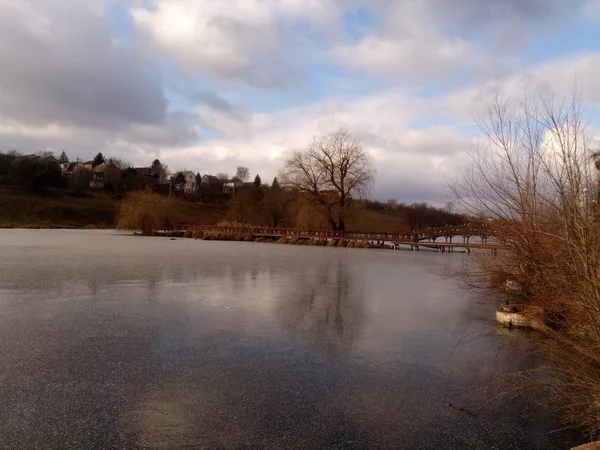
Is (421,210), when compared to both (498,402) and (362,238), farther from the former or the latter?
(498,402)

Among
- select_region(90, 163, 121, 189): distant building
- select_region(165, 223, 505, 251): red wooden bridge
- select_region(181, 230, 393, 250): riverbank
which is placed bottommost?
select_region(181, 230, 393, 250): riverbank

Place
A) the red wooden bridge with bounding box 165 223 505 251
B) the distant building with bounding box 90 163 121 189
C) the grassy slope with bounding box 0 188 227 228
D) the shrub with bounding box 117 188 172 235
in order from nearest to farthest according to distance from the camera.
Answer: the red wooden bridge with bounding box 165 223 505 251 < the shrub with bounding box 117 188 172 235 < the grassy slope with bounding box 0 188 227 228 < the distant building with bounding box 90 163 121 189

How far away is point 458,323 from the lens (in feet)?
26.6

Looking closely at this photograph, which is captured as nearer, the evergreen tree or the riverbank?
the riverbank

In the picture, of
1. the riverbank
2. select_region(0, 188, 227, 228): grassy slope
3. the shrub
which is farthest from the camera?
select_region(0, 188, 227, 228): grassy slope

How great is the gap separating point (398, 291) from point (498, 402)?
6.93 m

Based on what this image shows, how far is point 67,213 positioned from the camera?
60.6m

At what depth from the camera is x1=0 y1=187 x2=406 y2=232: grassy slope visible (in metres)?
55.5

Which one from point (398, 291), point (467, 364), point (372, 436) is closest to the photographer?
point (372, 436)

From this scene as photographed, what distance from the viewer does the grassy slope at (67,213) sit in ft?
182

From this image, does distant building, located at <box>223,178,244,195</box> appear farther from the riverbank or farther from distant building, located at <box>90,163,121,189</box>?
the riverbank

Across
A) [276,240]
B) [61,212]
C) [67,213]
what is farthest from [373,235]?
[61,212]

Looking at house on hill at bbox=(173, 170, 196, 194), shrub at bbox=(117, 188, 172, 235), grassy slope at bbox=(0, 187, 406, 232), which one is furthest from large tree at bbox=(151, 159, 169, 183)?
shrub at bbox=(117, 188, 172, 235)

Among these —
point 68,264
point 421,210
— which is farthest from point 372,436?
point 421,210
